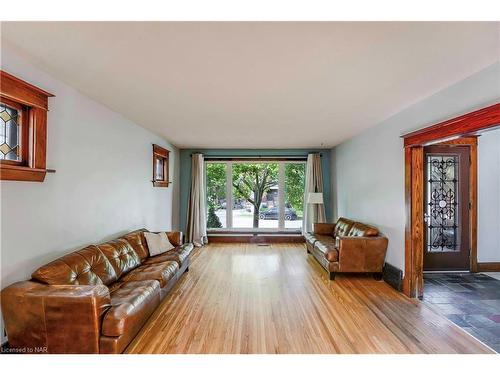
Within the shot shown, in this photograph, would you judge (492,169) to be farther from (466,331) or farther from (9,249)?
(9,249)

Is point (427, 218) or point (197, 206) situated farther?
point (197, 206)

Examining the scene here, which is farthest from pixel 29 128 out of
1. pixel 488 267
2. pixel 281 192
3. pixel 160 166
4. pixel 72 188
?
pixel 488 267

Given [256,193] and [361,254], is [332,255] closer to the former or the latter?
[361,254]

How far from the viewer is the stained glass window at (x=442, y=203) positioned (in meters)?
4.21

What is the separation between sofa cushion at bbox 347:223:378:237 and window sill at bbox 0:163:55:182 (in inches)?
166

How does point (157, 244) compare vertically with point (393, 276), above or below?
above

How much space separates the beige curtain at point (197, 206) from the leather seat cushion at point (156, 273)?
3225mm

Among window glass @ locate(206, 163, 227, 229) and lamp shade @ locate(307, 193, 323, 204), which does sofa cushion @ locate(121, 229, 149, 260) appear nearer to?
window glass @ locate(206, 163, 227, 229)

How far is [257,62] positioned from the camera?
2.07 meters

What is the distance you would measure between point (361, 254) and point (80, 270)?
3.69 m

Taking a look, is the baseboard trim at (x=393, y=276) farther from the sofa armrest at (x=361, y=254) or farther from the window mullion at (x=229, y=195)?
the window mullion at (x=229, y=195)
